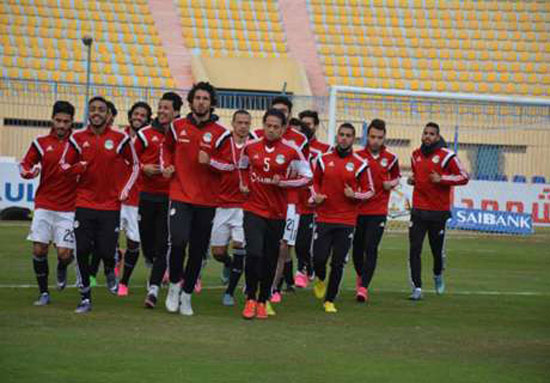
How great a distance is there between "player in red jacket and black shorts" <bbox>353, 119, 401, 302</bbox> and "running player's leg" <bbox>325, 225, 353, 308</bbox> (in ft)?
3.37

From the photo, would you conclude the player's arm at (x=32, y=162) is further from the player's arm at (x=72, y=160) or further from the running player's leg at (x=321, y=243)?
the running player's leg at (x=321, y=243)

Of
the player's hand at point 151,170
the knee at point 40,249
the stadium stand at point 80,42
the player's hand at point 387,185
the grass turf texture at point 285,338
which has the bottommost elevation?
the grass turf texture at point 285,338

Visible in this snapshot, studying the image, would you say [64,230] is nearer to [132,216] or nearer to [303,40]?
[132,216]

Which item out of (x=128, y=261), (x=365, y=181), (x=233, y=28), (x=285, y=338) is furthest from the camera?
(x=233, y=28)

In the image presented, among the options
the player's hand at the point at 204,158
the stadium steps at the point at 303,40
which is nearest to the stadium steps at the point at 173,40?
the stadium steps at the point at 303,40

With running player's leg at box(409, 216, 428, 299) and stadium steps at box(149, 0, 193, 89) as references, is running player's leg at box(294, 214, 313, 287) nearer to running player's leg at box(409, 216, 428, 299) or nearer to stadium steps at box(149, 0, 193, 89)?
running player's leg at box(409, 216, 428, 299)

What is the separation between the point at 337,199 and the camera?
41.9 ft

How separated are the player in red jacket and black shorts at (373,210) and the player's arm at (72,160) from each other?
3.68 meters

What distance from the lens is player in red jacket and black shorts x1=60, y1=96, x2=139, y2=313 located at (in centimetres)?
1149

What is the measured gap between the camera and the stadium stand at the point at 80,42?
3381 cm

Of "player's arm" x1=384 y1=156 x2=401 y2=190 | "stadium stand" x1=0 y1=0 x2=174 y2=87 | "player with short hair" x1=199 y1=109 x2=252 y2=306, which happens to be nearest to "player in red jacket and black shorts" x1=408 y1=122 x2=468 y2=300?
"player's arm" x1=384 y1=156 x2=401 y2=190

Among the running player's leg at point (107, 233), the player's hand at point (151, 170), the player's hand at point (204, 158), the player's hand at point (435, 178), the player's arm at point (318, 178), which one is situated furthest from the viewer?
the player's hand at point (435, 178)

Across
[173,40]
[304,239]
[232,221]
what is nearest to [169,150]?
[232,221]

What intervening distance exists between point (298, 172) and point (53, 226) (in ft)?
8.10
